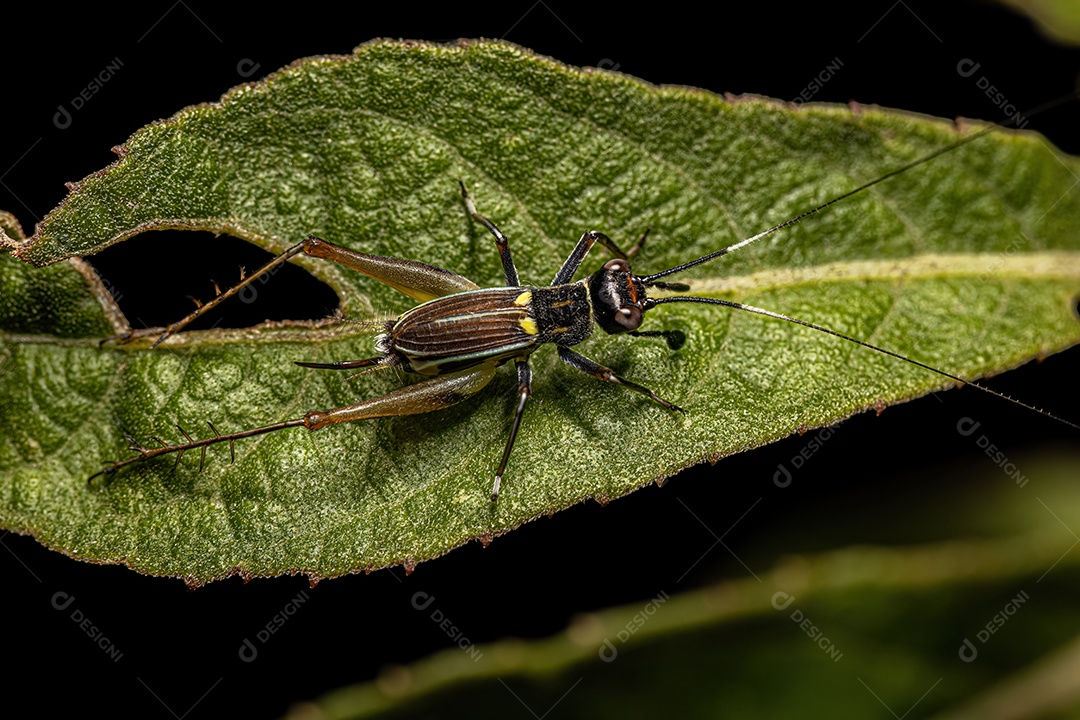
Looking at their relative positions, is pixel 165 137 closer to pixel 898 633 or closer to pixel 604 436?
pixel 604 436

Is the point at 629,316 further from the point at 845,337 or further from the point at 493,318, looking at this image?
the point at 845,337

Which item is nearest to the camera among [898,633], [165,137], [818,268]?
[165,137]

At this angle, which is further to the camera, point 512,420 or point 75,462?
point 512,420

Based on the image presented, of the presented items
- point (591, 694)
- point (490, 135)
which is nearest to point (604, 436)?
point (591, 694)
